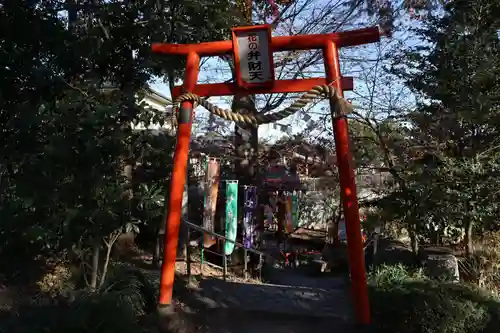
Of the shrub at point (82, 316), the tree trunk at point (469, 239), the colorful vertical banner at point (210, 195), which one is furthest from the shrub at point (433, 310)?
the colorful vertical banner at point (210, 195)

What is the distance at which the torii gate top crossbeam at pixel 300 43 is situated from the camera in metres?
5.39

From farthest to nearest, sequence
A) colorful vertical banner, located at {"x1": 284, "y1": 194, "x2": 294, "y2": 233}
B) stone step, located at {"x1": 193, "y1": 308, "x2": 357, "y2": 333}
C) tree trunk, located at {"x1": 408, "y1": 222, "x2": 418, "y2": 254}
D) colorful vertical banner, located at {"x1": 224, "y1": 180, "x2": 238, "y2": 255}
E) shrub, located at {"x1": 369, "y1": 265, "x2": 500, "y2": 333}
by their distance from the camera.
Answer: colorful vertical banner, located at {"x1": 284, "y1": 194, "x2": 294, "y2": 233} < colorful vertical banner, located at {"x1": 224, "y1": 180, "x2": 238, "y2": 255} < tree trunk, located at {"x1": 408, "y1": 222, "x2": 418, "y2": 254} < stone step, located at {"x1": 193, "y1": 308, "x2": 357, "y2": 333} < shrub, located at {"x1": 369, "y1": 265, "x2": 500, "y2": 333}

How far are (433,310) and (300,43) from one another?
3.34 m

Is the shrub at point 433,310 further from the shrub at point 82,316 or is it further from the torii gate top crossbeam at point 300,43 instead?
the torii gate top crossbeam at point 300,43

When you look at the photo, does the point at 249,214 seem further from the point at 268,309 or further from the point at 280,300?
the point at 268,309

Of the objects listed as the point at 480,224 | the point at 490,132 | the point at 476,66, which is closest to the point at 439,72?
the point at 476,66

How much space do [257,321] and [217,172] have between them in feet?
14.6

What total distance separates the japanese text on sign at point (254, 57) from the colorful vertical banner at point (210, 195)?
4235 mm

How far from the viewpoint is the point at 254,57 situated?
564cm

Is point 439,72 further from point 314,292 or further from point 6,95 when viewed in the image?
point 6,95

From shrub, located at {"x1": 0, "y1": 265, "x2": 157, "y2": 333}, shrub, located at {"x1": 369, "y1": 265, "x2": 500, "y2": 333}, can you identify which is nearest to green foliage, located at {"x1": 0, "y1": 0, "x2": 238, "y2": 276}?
shrub, located at {"x1": 0, "y1": 265, "x2": 157, "y2": 333}

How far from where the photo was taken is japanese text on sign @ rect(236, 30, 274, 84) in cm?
559

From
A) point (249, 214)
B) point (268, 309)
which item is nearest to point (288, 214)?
point (249, 214)

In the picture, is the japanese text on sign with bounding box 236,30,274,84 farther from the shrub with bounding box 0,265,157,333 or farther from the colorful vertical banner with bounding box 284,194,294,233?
the colorful vertical banner with bounding box 284,194,294,233
